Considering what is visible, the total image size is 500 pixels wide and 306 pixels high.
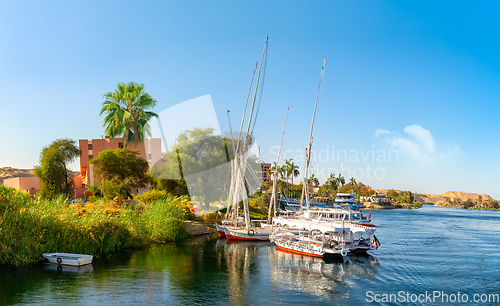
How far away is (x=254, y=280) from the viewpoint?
28.0m

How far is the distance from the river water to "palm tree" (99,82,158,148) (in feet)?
91.8

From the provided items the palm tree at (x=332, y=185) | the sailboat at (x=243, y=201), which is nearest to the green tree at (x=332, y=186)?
the palm tree at (x=332, y=185)

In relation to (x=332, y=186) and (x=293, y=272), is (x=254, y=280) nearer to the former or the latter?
(x=293, y=272)

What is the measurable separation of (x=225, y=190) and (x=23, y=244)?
4659cm

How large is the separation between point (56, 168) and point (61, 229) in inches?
1311

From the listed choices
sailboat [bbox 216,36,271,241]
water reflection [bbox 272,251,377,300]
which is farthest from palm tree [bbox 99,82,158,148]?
water reflection [bbox 272,251,377,300]

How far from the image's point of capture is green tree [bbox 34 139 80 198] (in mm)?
59156

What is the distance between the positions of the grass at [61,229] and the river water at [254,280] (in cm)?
180

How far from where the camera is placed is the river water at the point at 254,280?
894 inches

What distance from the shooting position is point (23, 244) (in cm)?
2894

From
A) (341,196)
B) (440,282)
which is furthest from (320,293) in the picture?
(341,196)

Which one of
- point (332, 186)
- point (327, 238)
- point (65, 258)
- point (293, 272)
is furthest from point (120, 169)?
point (332, 186)

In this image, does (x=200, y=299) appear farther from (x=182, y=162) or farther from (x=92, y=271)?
(x=182, y=162)

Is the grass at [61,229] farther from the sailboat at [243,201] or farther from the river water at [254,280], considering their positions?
the sailboat at [243,201]
